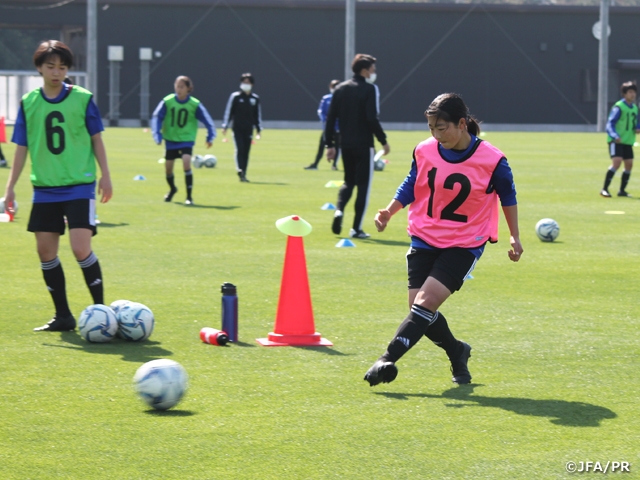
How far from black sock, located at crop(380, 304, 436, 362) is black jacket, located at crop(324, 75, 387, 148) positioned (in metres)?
7.60

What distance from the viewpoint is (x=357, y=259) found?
12391 millimetres

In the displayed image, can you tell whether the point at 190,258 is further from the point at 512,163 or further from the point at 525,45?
the point at 525,45

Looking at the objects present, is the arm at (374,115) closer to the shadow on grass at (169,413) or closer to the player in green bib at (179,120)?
the player in green bib at (179,120)

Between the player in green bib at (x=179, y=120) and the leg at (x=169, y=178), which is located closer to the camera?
the player in green bib at (x=179, y=120)

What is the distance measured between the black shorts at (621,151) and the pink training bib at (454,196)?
549 inches

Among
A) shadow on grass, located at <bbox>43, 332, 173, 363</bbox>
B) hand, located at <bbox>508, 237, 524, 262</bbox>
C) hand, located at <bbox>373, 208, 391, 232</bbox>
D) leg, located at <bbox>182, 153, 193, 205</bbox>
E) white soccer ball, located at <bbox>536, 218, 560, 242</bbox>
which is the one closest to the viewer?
hand, located at <bbox>508, 237, 524, 262</bbox>

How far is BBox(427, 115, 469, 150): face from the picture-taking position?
6.28m

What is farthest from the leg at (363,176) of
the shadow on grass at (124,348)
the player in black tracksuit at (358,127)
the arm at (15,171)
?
the shadow on grass at (124,348)

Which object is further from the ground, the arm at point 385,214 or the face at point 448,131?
the face at point 448,131

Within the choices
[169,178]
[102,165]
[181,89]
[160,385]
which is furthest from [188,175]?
[160,385]

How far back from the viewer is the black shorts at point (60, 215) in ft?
26.3

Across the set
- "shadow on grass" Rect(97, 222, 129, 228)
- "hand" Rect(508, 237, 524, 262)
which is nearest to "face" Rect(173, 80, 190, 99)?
"shadow on grass" Rect(97, 222, 129, 228)

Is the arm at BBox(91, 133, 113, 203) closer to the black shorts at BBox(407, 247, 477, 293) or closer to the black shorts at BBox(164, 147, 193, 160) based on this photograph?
the black shorts at BBox(407, 247, 477, 293)

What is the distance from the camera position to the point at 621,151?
65.2 feet
